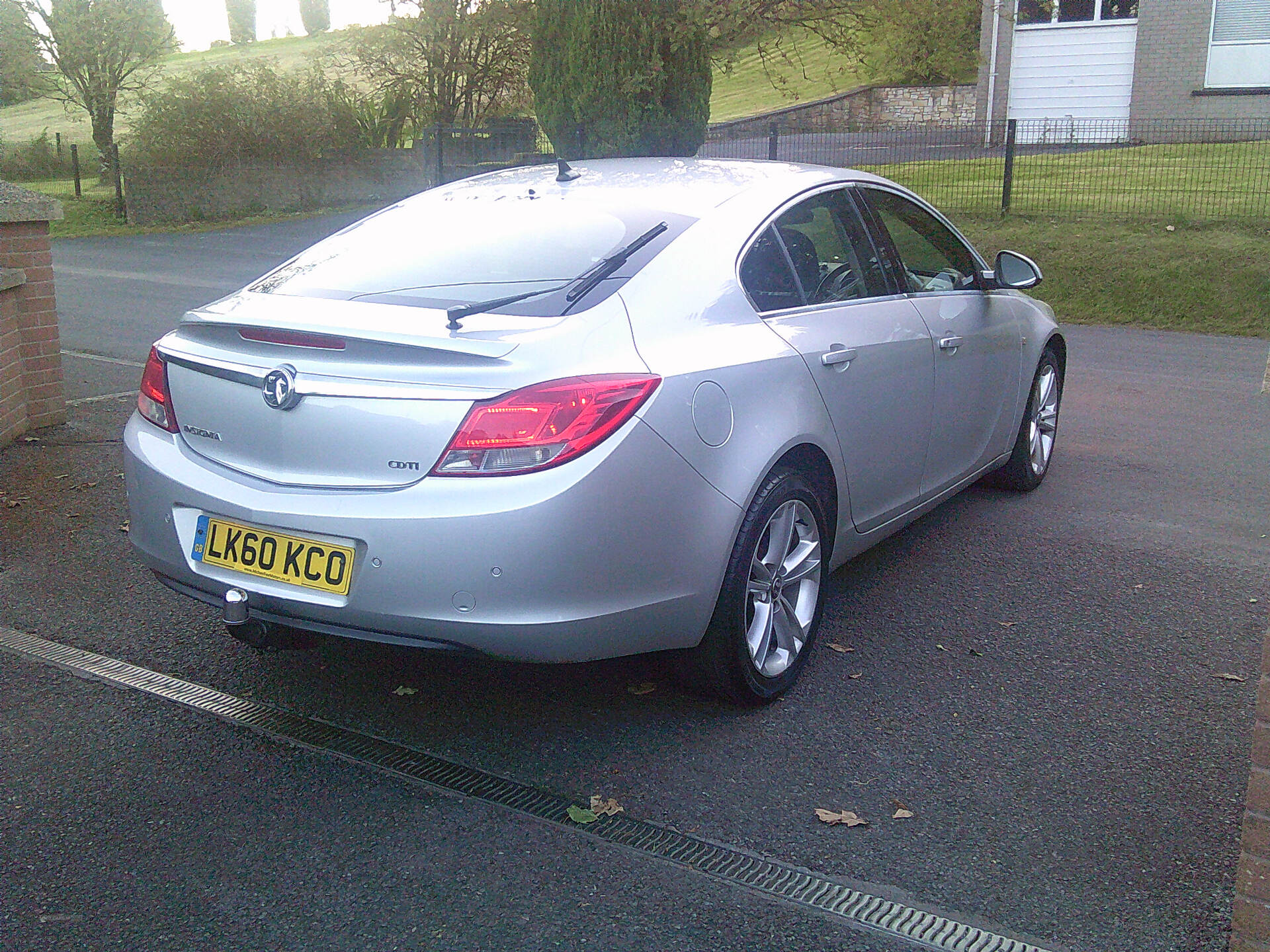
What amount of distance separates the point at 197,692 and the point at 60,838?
2.89 ft

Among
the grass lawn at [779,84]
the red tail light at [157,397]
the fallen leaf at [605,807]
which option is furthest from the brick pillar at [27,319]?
the grass lawn at [779,84]

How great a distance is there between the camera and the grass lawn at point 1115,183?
1622 centimetres

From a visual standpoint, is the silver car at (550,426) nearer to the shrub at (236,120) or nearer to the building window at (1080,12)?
the shrub at (236,120)

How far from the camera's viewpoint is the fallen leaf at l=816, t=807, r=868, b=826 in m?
3.20

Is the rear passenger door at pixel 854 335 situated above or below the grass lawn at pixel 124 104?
below

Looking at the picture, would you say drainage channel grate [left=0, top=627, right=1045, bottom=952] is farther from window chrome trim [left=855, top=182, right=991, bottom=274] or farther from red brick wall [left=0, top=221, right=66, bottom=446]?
red brick wall [left=0, top=221, right=66, bottom=446]

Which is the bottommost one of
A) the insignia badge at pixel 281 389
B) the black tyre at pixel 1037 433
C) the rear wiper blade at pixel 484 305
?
the black tyre at pixel 1037 433

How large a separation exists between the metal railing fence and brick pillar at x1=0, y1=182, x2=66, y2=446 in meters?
12.5

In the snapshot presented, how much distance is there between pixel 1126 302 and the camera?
543 inches

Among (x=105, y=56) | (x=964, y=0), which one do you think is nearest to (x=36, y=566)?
(x=964, y=0)

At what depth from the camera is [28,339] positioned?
729 centimetres

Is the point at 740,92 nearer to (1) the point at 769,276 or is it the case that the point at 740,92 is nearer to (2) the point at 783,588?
(1) the point at 769,276

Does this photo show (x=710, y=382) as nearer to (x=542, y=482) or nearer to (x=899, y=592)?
(x=542, y=482)

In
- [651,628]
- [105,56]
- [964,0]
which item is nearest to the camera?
[651,628]
